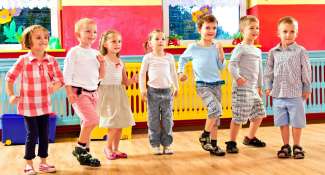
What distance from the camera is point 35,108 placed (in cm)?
298

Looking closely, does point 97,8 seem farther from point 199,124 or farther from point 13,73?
point 13,73

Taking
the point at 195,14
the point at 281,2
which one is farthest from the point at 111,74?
the point at 281,2

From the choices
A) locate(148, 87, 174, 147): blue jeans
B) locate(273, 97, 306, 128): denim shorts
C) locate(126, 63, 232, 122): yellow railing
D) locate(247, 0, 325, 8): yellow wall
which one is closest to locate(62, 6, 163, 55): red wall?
locate(126, 63, 232, 122): yellow railing

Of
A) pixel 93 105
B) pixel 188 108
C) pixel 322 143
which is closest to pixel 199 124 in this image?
pixel 188 108

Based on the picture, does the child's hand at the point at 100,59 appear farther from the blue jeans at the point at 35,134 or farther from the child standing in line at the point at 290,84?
the child standing in line at the point at 290,84

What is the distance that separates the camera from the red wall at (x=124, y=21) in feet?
16.3

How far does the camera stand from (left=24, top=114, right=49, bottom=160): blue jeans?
3008 mm

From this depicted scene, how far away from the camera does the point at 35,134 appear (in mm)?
3021

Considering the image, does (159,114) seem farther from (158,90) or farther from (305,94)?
(305,94)

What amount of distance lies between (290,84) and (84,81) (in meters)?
1.53

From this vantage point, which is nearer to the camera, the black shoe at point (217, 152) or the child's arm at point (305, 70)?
the child's arm at point (305, 70)

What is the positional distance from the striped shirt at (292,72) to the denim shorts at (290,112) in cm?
4

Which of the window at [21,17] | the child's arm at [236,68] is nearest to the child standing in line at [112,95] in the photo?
the child's arm at [236,68]

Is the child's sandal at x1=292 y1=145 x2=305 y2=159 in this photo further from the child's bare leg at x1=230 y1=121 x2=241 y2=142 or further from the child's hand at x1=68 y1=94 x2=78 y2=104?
the child's hand at x1=68 y1=94 x2=78 y2=104
